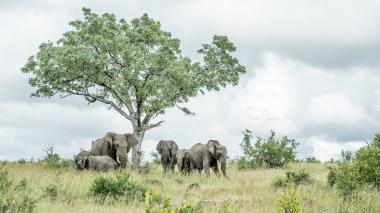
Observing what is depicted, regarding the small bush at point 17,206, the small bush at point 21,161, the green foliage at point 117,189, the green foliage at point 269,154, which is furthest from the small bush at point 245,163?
the small bush at point 17,206

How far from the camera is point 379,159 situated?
1950 centimetres

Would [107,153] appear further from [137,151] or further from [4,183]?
[4,183]

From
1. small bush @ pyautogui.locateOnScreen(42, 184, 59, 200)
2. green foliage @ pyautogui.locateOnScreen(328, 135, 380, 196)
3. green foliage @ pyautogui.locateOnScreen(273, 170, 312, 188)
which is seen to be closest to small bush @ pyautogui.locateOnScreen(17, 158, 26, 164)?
green foliage @ pyautogui.locateOnScreen(273, 170, 312, 188)

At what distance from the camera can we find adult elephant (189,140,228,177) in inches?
1065

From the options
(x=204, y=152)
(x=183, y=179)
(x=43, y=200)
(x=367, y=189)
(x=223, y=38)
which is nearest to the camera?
(x=43, y=200)

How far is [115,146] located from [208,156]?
14.4 ft

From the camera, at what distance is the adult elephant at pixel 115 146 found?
27.1 m

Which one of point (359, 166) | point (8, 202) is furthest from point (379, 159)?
point (8, 202)

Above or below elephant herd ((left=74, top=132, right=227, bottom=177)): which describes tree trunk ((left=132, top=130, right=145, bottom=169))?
above

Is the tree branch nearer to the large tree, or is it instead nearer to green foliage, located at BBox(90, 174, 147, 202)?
the large tree

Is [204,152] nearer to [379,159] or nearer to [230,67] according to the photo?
[379,159]

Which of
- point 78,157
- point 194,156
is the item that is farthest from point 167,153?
point 78,157

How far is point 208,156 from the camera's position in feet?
90.8

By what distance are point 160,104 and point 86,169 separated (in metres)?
11.3
